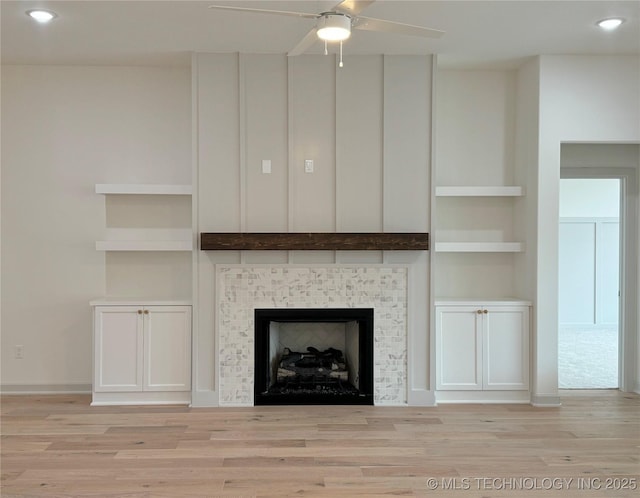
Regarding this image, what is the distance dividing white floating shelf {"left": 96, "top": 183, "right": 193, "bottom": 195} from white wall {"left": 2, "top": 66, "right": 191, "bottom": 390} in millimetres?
273

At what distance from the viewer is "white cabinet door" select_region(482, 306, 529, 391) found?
15.5 ft

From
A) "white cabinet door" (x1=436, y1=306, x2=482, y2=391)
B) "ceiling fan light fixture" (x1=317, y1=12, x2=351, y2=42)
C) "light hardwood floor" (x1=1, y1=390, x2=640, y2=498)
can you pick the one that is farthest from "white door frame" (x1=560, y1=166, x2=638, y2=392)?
"ceiling fan light fixture" (x1=317, y1=12, x2=351, y2=42)

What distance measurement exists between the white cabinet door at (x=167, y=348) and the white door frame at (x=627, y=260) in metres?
3.45

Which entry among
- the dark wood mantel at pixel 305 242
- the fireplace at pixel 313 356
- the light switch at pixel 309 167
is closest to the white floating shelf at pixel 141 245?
the dark wood mantel at pixel 305 242

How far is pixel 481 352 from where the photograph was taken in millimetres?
4715

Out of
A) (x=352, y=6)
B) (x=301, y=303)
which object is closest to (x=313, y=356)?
(x=301, y=303)

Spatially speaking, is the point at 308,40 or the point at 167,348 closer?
the point at 308,40

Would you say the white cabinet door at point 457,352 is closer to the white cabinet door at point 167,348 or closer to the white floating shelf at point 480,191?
the white floating shelf at point 480,191

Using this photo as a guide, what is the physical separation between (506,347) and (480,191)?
129 cm

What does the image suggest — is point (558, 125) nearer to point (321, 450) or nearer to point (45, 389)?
point (321, 450)

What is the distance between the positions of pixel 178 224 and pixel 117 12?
185 cm

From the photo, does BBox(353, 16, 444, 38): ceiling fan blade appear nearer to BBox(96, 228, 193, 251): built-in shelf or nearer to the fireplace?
the fireplace

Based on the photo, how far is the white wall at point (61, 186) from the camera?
500 centimetres

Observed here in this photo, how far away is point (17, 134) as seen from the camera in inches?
197
